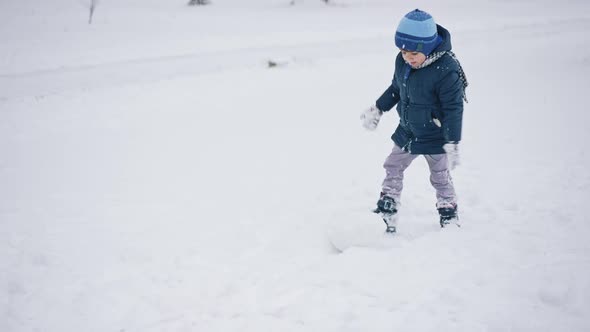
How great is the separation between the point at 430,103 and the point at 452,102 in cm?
17

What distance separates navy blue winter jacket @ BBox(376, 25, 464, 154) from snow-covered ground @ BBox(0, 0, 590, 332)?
75 cm

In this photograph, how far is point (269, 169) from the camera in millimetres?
5180

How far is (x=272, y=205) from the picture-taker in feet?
14.1

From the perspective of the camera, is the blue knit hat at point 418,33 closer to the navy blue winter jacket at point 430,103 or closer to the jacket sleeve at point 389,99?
the navy blue winter jacket at point 430,103

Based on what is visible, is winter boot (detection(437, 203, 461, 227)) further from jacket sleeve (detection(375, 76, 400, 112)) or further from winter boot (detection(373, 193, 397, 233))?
jacket sleeve (detection(375, 76, 400, 112))

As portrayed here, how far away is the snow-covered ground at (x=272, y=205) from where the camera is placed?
2691mm

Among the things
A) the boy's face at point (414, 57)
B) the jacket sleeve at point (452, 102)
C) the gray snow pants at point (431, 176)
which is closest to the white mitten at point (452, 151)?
the jacket sleeve at point (452, 102)

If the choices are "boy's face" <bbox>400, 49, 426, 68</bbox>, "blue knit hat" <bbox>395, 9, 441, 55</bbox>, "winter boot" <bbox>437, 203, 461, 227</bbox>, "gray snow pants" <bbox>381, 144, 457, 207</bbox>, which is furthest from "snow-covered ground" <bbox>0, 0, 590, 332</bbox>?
"blue knit hat" <bbox>395, 9, 441, 55</bbox>

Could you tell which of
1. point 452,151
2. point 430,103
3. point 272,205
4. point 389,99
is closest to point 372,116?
point 389,99

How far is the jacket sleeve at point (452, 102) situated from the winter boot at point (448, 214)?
679mm

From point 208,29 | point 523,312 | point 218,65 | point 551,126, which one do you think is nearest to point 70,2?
point 208,29

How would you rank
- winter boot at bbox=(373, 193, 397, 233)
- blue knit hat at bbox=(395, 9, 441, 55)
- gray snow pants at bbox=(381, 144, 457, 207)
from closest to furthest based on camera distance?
blue knit hat at bbox=(395, 9, 441, 55) < gray snow pants at bbox=(381, 144, 457, 207) < winter boot at bbox=(373, 193, 397, 233)

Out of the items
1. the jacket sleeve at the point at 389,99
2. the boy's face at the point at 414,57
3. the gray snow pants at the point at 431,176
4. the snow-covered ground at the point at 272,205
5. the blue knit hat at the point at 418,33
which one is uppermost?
the blue knit hat at the point at 418,33

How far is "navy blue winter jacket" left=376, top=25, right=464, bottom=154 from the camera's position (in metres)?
3.04
